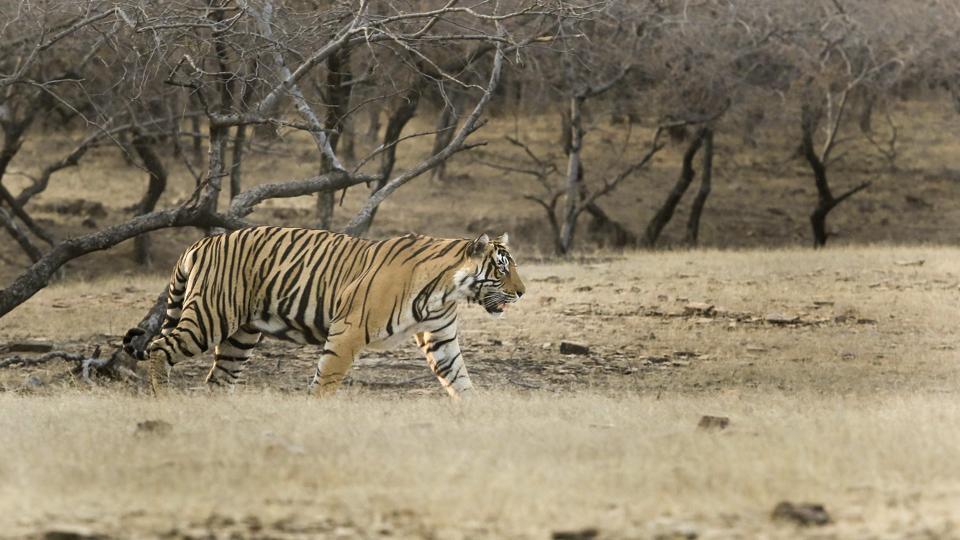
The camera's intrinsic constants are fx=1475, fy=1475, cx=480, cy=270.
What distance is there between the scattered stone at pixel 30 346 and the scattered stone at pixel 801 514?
33.4 feet

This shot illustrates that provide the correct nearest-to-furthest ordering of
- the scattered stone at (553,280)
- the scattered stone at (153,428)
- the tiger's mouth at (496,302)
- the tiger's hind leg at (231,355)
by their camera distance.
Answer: the scattered stone at (153,428)
the tiger's mouth at (496,302)
the tiger's hind leg at (231,355)
the scattered stone at (553,280)

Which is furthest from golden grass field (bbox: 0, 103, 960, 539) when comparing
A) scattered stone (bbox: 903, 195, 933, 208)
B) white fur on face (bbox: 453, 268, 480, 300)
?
scattered stone (bbox: 903, 195, 933, 208)

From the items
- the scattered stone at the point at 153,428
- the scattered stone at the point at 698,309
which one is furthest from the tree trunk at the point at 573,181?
the scattered stone at the point at 153,428

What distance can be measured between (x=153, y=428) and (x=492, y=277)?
3216 mm

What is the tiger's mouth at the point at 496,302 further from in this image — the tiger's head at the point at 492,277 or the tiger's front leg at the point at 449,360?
the tiger's front leg at the point at 449,360

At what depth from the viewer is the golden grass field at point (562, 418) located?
6730mm

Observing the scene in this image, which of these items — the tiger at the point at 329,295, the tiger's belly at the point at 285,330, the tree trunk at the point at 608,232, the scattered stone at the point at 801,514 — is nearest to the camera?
the scattered stone at the point at 801,514

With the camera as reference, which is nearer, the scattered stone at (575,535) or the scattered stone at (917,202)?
the scattered stone at (575,535)

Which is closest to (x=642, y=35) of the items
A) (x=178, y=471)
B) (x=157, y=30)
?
(x=157, y=30)

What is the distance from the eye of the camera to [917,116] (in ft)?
149

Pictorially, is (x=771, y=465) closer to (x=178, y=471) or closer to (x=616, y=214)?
(x=178, y=471)

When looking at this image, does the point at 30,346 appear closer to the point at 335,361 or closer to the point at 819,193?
the point at 335,361

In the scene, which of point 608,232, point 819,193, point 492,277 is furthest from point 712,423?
point 819,193

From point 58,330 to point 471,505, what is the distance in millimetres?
11284
